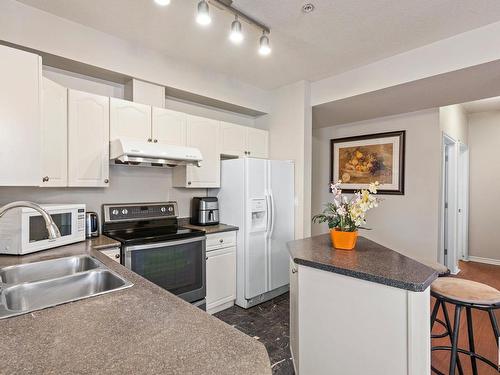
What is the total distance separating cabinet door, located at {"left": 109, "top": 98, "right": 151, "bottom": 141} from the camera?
7.98ft

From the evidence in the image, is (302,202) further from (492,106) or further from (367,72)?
(492,106)

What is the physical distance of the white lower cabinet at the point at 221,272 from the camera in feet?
9.16

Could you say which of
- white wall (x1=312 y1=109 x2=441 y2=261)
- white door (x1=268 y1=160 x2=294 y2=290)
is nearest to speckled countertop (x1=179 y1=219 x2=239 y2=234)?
white door (x1=268 y1=160 x2=294 y2=290)

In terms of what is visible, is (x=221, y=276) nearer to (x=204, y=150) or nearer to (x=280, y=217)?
(x=280, y=217)

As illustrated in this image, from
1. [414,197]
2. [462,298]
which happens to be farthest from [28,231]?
[414,197]

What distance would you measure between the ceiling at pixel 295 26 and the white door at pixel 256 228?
44.4 inches

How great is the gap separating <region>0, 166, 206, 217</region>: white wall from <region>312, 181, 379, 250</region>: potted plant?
187 centimetres

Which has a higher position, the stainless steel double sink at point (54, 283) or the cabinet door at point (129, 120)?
the cabinet door at point (129, 120)

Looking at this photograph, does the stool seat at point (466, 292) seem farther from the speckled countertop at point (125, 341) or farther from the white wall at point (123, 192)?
the white wall at point (123, 192)

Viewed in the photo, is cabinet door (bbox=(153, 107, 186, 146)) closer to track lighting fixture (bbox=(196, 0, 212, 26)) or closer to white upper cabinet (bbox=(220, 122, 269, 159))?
white upper cabinet (bbox=(220, 122, 269, 159))

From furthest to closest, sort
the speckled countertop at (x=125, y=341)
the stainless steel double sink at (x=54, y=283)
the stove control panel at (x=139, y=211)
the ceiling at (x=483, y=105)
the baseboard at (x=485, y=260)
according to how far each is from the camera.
Answer: the baseboard at (x=485, y=260)
the ceiling at (x=483, y=105)
the stove control panel at (x=139, y=211)
the stainless steel double sink at (x=54, y=283)
the speckled countertop at (x=125, y=341)

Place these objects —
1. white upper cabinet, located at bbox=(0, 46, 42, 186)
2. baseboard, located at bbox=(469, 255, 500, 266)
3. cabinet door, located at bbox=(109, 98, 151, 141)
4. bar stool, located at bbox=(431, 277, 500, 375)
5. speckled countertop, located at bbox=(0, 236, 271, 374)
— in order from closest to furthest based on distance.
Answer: speckled countertop, located at bbox=(0, 236, 271, 374) < bar stool, located at bbox=(431, 277, 500, 375) < white upper cabinet, located at bbox=(0, 46, 42, 186) < cabinet door, located at bbox=(109, 98, 151, 141) < baseboard, located at bbox=(469, 255, 500, 266)

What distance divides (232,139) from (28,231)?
6.97 feet

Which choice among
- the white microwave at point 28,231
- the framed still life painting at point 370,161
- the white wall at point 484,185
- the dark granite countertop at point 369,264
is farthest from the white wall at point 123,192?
the white wall at point 484,185
